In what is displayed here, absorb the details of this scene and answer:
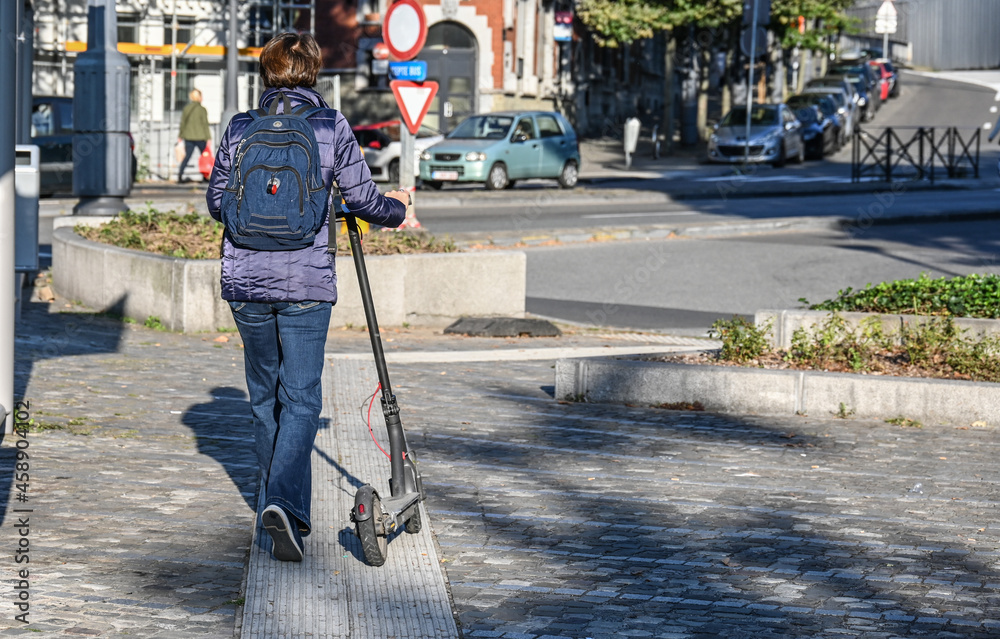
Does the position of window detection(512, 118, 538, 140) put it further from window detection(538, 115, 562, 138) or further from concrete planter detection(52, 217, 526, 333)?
concrete planter detection(52, 217, 526, 333)

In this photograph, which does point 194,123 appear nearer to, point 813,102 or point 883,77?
point 813,102

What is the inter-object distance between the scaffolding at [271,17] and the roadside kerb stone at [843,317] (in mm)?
28370

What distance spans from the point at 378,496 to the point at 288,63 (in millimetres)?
1498

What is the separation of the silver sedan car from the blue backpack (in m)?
32.2

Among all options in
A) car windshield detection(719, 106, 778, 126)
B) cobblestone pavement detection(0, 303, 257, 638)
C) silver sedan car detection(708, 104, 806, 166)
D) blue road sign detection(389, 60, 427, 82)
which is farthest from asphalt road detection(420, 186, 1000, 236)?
cobblestone pavement detection(0, 303, 257, 638)

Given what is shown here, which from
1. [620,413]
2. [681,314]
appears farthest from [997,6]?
[620,413]

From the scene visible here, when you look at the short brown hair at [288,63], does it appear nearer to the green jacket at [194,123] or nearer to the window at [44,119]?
the window at [44,119]

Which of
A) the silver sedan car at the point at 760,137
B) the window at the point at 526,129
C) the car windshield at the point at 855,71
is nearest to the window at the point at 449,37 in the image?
the silver sedan car at the point at 760,137

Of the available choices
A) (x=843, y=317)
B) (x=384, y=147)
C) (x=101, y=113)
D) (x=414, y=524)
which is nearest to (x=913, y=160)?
(x=384, y=147)

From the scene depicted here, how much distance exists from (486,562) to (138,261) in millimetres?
6423

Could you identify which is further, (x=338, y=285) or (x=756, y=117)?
(x=756, y=117)

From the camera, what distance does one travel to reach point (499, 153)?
27906 millimetres

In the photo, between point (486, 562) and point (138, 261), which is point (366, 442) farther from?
point (138, 261)

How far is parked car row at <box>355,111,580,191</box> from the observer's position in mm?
27547
